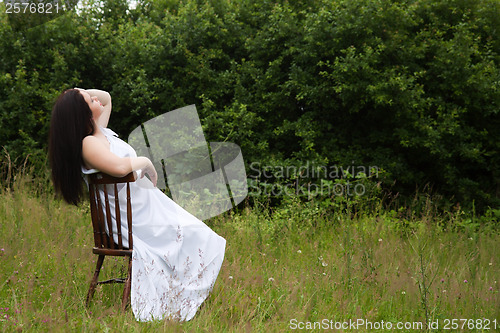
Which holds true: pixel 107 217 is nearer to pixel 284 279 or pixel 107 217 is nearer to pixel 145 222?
pixel 145 222

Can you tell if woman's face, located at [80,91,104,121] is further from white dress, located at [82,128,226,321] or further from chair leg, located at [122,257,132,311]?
chair leg, located at [122,257,132,311]

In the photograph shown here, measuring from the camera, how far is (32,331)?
2.23 meters

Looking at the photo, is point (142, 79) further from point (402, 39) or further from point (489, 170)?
point (489, 170)

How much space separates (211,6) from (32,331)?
223 inches

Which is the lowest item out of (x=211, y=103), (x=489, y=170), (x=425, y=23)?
(x=489, y=170)

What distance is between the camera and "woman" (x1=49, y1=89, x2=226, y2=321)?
2332 millimetres

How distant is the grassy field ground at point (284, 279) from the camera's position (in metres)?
2.47

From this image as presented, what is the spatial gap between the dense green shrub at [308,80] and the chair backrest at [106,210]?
3.66m

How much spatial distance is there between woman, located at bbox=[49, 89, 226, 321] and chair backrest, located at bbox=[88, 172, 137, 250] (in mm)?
52

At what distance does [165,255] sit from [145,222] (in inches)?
8.6

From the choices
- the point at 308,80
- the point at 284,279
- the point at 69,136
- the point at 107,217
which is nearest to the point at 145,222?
the point at 107,217

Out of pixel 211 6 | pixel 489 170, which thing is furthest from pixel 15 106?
pixel 489 170

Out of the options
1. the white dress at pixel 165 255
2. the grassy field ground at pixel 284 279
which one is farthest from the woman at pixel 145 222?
the grassy field ground at pixel 284 279

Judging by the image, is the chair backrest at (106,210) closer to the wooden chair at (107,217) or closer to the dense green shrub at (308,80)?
the wooden chair at (107,217)
